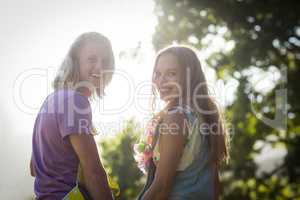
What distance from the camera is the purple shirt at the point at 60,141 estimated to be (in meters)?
2.40

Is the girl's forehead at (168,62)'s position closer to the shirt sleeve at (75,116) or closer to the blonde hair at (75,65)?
the blonde hair at (75,65)

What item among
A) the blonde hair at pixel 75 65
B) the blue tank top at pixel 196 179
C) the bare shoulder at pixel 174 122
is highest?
the blonde hair at pixel 75 65

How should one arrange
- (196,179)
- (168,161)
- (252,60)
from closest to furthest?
(168,161) < (196,179) < (252,60)

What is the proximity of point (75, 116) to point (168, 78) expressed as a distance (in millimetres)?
661

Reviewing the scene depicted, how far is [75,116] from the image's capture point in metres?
2.38

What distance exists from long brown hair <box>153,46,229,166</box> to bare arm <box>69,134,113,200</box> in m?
0.62

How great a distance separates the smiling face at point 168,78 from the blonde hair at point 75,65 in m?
0.27

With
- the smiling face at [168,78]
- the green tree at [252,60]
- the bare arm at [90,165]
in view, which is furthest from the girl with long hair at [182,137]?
the green tree at [252,60]

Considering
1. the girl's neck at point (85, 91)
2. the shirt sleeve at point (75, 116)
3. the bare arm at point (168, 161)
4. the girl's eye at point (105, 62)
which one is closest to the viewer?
the shirt sleeve at point (75, 116)

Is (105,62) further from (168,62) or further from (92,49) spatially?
(168,62)

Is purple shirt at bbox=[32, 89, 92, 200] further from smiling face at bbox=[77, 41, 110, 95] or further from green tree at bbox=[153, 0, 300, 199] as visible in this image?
green tree at bbox=[153, 0, 300, 199]

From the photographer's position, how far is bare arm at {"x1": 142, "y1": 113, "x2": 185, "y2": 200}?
2518 mm

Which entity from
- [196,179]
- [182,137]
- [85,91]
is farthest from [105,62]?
[196,179]

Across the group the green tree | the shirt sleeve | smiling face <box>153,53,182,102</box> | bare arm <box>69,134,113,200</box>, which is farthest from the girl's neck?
the green tree
